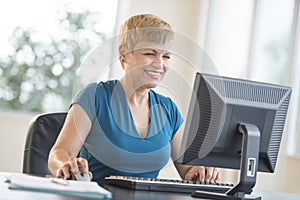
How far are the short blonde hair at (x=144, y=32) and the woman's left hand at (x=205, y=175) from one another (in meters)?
0.47

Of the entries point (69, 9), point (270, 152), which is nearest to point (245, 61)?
point (69, 9)

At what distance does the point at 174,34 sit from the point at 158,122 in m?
0.34

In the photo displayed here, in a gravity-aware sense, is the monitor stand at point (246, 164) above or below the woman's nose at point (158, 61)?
below

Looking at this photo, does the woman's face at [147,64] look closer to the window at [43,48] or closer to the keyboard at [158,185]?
the keyboard at [158,185]

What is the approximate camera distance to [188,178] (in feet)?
7.49

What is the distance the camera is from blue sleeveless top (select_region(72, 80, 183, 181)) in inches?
85.8

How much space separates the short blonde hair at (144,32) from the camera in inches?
86.0

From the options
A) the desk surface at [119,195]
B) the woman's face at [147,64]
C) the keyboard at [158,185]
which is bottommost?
the desk surface at [119,195]

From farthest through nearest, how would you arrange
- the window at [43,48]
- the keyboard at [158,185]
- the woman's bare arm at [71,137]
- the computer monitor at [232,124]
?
1. the window at [43,48]
2. the woman's bare arm at [71,137]
3. the keyboard at [158,185]
4. the computer monitor at [232,124]

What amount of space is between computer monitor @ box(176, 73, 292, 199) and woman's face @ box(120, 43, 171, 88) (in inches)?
17.2

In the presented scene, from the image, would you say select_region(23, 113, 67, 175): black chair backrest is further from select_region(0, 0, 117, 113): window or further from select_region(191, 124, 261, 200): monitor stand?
select_region(0, 0, 117, 113): window

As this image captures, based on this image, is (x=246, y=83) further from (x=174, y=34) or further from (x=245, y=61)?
(x=245, y=61)

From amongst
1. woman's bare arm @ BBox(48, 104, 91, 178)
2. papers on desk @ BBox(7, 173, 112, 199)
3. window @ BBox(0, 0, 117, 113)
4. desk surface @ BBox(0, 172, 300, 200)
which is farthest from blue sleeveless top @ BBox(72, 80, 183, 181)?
window @ BBox(0, 0, 117, 113)

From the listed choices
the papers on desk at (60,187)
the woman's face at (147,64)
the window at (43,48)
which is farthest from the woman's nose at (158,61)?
the window at (43,48)
